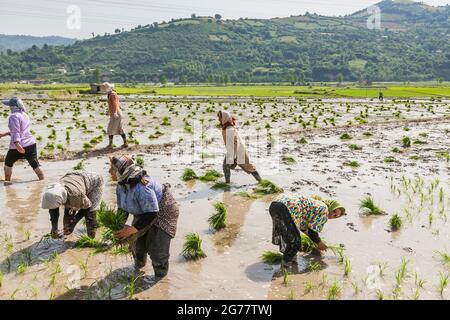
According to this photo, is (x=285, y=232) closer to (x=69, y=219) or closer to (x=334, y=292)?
(x=334, y=292)

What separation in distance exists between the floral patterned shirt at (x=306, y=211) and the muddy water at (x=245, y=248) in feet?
1.91

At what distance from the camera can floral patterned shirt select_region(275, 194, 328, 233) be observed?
18.7 feet

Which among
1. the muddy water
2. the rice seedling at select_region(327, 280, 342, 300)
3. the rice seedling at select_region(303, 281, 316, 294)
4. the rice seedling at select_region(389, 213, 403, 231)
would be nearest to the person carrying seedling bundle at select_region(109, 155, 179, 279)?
the muddy water

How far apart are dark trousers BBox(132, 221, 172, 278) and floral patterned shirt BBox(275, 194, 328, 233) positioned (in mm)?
1591

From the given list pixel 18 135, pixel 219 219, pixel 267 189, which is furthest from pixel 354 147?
pixel 18 135

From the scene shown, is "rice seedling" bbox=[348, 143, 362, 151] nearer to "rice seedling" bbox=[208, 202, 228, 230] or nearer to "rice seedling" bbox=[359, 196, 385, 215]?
"rice seedling" bbox=[359, 196, 385, 215]

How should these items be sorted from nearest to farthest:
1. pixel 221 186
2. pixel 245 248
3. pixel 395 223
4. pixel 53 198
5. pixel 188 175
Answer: pixel 53 198 → pixel 245 248 → pixel 395 223 → pixel 221 186 → pixel 188 175

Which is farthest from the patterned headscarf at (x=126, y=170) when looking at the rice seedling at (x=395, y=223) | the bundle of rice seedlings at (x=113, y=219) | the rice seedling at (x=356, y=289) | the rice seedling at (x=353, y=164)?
the rice seedling at (x=353, y=164)

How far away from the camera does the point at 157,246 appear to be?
538cm

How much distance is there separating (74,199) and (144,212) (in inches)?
64.3

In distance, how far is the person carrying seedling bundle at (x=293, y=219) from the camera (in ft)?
18.8

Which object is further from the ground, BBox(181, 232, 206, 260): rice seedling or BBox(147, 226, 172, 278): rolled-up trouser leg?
BBox(147, 226, 172, 278): rolled-up trouser leg

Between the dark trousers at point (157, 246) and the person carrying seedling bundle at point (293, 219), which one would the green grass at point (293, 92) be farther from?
the person carrying seedling bundle at point (293, 219)
